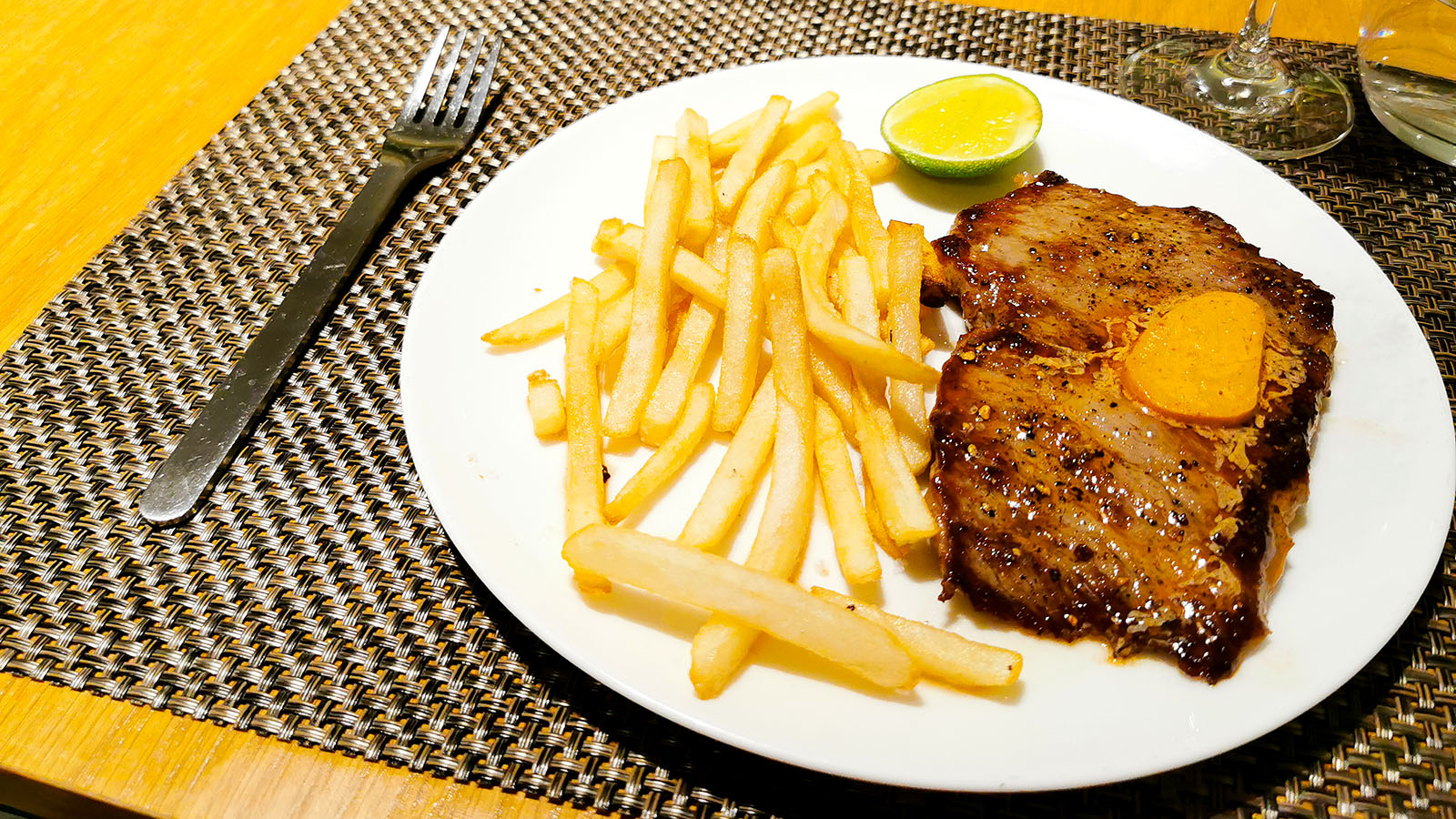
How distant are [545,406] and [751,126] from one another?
53.1 inches

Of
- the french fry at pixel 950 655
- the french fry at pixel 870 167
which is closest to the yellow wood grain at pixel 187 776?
the french fry at pixel 950 655

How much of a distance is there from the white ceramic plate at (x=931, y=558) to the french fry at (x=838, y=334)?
0.44 metres

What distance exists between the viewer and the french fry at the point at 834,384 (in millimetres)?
2284

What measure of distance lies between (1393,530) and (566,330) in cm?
207

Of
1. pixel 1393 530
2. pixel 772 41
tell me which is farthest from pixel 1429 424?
pixel 772 41

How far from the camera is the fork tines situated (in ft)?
11.5

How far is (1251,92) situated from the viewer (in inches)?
142

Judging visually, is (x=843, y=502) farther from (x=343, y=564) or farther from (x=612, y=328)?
(x=343, y=564)

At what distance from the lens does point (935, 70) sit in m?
3.36

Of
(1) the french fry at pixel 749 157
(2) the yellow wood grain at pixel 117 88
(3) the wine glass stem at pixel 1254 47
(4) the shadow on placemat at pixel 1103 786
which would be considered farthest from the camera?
(3) the wine glass stem at pixel 1254 47

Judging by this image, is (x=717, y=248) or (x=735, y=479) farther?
(x=717, y=248)

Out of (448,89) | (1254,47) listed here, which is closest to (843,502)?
(448,89)

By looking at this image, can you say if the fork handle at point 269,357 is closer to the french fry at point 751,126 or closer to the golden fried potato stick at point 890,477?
the french fry at point 751,126

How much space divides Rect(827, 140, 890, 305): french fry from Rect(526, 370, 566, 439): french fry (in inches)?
37.2
